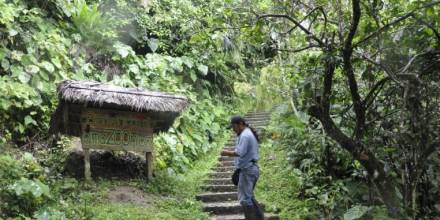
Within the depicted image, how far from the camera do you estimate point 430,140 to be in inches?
192

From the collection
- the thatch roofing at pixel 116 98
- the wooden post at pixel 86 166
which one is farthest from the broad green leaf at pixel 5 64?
the wooden post at pixel 86 166

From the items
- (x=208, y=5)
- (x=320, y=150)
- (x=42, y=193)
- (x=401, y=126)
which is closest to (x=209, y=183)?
(x=320, y=150)

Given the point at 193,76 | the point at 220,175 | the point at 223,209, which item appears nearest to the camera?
the point at 223,209

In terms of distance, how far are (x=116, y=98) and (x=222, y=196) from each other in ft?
7.78

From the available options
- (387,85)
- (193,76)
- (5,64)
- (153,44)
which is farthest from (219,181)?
(153,44)

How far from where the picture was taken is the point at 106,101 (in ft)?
23.0

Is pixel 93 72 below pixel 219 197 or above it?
above

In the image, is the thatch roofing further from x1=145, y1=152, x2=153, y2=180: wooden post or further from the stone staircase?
the stone staircase

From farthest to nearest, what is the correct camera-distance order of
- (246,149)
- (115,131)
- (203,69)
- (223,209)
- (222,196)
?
(203,69)
(222,196)
(115,131)
(223,209)
(246,149)

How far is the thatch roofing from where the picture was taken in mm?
6926

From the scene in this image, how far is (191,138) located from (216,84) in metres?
3.57

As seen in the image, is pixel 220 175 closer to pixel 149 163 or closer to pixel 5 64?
pixel 149 163

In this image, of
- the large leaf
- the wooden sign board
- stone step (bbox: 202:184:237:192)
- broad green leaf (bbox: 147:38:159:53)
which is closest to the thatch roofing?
the wooden sign board

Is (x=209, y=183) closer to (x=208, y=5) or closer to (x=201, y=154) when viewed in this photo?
(x=201, y=154)
